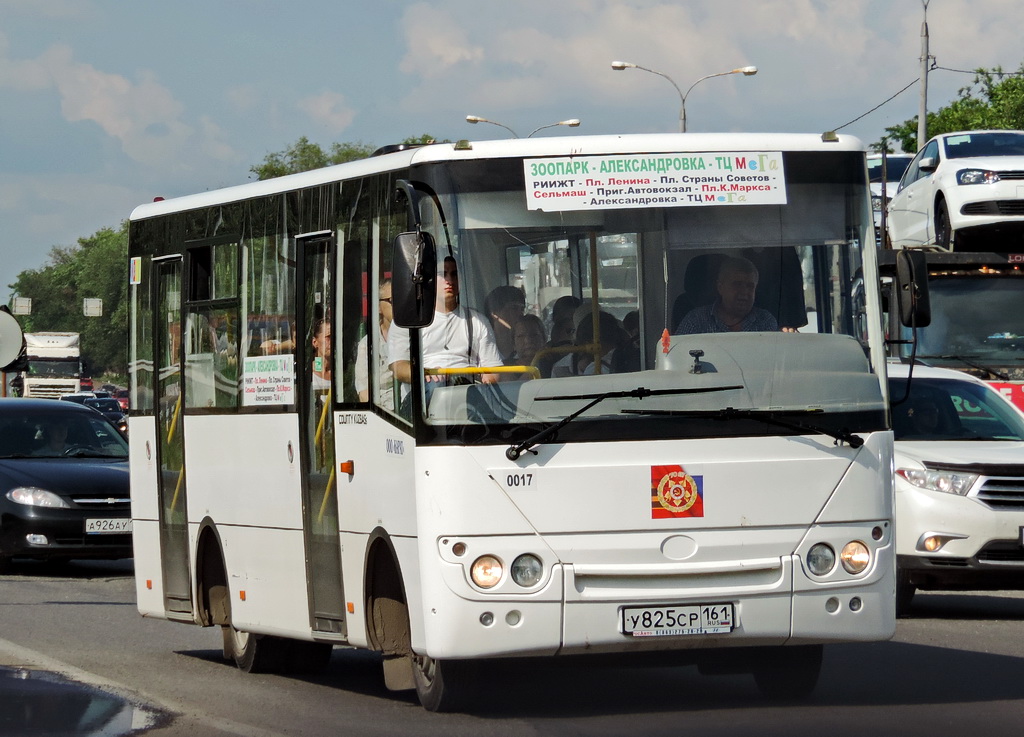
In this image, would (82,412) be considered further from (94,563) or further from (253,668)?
(253,668)

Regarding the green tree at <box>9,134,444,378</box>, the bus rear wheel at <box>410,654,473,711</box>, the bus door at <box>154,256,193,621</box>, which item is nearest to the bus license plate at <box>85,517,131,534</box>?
the bus door at <box>154,256,193,621</box>

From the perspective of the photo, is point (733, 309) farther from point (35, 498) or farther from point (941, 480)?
point (35, 498)

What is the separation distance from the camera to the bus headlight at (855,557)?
8523 mm

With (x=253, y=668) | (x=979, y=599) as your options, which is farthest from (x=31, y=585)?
(x=979, y=599)

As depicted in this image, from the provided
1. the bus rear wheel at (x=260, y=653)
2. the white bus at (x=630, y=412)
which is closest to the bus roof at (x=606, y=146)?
the white bus at (x=630, y=412)

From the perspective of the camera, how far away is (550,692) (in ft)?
32.8

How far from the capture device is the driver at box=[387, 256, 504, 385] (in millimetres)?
8305

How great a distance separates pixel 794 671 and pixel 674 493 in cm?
167

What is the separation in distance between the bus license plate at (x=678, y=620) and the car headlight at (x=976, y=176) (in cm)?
1348

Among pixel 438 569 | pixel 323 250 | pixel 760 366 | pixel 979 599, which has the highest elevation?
pixel 323 250

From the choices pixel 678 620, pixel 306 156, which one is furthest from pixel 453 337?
pixel 306 156

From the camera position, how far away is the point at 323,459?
9750mm

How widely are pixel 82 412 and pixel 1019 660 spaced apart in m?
11.9

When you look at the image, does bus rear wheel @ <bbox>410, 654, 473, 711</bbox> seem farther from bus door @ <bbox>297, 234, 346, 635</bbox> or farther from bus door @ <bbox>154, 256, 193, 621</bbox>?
bus door @ <bbox>154, 256, 193, 621</bbox>
